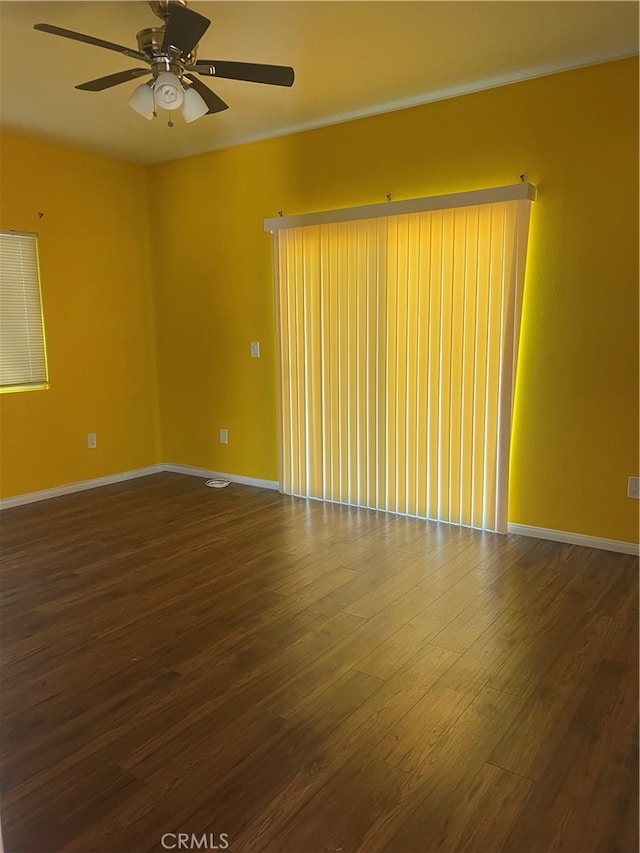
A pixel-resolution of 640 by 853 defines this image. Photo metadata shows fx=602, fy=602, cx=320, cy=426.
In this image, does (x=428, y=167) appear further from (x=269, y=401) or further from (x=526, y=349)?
(x=269, y=401)

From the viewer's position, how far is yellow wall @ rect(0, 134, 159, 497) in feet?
14.6

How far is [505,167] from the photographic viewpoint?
350 cm

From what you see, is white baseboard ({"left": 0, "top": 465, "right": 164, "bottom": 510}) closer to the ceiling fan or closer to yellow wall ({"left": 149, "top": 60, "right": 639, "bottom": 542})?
yellow wall ({"left": 149, "top": 60, "right": 639, "bottom": 542})

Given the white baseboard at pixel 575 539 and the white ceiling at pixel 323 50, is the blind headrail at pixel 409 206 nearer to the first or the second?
the white ceiling at pixel 323 50

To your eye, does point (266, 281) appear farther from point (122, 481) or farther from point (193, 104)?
point (122, 481)

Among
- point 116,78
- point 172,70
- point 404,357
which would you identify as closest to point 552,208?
point 404,357

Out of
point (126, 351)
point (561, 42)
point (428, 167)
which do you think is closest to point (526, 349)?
point (428, 167)

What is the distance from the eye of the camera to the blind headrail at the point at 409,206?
339cm

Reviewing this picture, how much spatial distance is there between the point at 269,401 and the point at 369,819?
11.4 feet

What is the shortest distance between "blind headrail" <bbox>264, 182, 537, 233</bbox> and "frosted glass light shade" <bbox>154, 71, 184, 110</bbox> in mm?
1698

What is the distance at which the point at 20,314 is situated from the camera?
444cm

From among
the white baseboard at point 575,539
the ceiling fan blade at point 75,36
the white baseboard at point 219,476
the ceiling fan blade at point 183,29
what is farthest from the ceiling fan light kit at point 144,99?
the white baseboard at point 575,539

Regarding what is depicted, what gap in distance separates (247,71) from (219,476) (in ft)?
11.2

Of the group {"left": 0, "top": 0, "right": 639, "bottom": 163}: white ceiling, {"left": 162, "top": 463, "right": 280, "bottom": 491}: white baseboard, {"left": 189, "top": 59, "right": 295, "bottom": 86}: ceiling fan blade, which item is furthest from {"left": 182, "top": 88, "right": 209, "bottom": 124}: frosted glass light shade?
{"left": 162, "top": 463, "right": 280, "bottom": 491}: white baseboard
